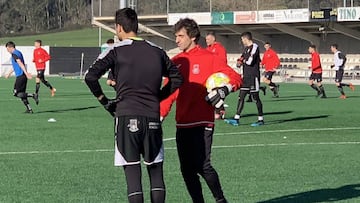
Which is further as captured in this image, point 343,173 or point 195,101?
point 343,173

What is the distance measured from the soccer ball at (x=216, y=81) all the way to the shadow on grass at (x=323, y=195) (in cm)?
177

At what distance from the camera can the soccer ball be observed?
8.42m

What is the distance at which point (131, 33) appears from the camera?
7.43m

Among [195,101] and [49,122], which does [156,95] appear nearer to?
[195,101]

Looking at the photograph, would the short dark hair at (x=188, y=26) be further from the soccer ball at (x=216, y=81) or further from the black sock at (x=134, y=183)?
the black sock at (x=134, y=183)

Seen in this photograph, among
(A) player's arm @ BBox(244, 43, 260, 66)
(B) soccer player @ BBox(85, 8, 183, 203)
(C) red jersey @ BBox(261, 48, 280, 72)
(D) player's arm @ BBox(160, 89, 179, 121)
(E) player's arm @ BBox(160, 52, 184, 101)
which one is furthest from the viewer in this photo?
(C) red jersey @ BBox(261, 48, 280, 72)

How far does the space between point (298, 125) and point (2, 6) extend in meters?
108

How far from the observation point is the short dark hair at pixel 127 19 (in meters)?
7.39

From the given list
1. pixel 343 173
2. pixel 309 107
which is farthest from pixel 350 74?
pixel 343 173

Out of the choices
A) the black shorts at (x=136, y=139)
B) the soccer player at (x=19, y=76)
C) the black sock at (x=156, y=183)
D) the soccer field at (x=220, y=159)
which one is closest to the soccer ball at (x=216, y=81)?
the black shorts at (x=136, y=139)

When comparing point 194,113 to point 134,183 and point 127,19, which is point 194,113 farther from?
point 127,19

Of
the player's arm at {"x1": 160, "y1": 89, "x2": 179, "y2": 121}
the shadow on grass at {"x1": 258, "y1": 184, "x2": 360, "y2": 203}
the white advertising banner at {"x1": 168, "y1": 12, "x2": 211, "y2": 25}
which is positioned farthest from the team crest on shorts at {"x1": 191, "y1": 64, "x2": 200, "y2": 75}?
the white advertising banner at {"x1": 168, "y1": 12, "x2": 211, "y2": 25}

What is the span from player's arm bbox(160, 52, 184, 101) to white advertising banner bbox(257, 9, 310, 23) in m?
43.0

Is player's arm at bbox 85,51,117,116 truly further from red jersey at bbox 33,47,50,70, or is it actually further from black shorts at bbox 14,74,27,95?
red jersey at bbox 33,47,50,70
